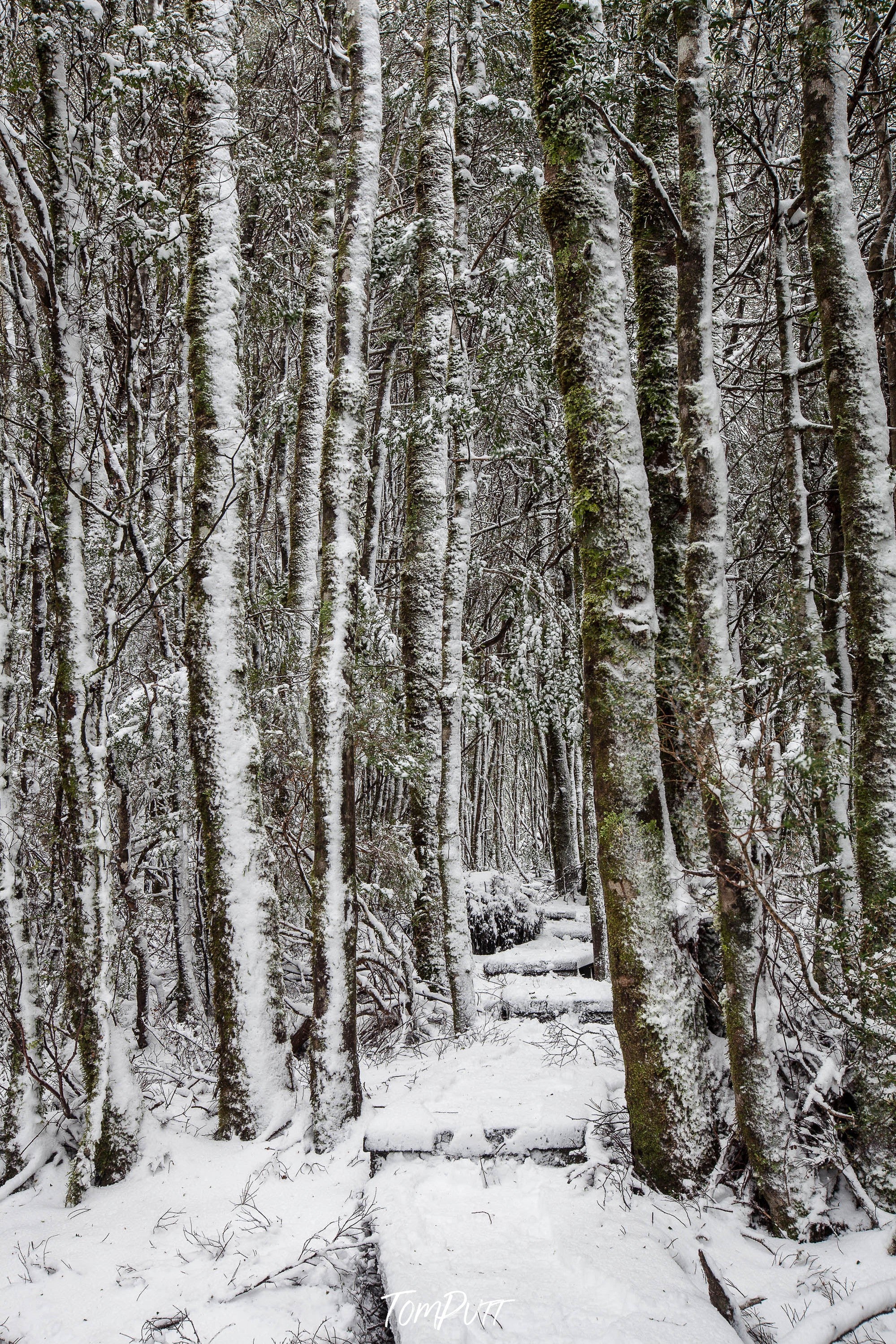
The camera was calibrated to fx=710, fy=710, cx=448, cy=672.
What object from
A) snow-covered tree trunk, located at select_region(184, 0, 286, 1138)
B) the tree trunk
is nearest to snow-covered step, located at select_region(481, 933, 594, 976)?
snow-covered tree trunk, located at select_region(184, 0, 286, 1138)

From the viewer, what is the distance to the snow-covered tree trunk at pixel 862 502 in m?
3.25

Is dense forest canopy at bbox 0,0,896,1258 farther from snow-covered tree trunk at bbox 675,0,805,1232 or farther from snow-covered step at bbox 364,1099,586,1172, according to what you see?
snow-covered step at bbox 364,1099,586,1172

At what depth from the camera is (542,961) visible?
9.05 meters

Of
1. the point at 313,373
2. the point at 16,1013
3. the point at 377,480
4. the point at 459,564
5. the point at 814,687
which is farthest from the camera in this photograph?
the point at 377,480

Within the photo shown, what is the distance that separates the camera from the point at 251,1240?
3396 mm

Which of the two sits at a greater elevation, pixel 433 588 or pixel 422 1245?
pixel 433 588

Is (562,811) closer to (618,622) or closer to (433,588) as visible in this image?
(433,588)

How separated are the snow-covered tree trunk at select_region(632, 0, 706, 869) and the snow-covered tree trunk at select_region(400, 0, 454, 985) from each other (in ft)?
7.73

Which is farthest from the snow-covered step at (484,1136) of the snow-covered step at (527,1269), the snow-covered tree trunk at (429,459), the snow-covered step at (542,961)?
the snow-covered step at (542,961)

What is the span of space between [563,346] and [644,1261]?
13.8ft

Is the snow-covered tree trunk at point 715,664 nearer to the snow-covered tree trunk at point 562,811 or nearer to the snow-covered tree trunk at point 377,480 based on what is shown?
the snow-covered tree trunk at point 377,480

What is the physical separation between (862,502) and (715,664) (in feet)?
3.71

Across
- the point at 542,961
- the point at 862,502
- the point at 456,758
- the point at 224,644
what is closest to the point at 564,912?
the point at 542,961

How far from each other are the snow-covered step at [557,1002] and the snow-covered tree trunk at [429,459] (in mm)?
1065
